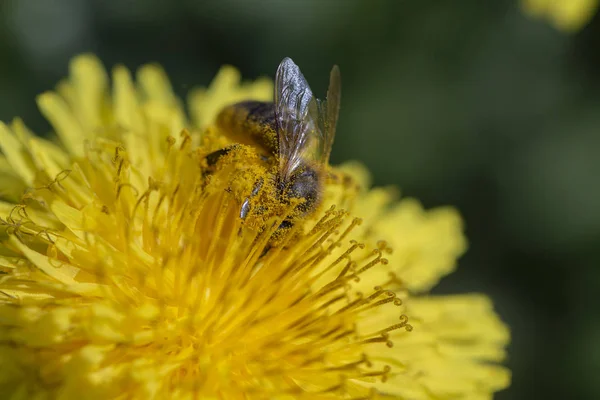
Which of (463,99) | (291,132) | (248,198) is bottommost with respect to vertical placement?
(248,198)

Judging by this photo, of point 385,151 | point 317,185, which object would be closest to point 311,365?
point 317,185

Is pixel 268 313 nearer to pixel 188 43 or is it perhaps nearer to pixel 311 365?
pixel 311 365

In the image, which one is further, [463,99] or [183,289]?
[463,99]

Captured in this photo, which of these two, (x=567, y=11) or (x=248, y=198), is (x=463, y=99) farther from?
(x=248, y=198)

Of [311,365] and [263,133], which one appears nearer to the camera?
[311,365]

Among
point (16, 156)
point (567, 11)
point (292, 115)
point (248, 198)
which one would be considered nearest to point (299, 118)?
point (292, 115)

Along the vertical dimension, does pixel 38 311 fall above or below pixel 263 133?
below
